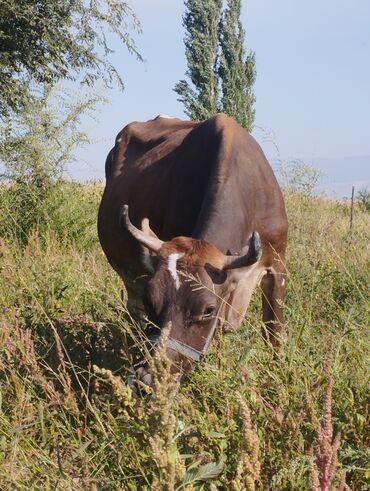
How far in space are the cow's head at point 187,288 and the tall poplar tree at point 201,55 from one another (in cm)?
3318

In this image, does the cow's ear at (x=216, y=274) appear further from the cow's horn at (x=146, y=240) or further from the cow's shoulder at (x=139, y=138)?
the cow's shoulder at (x=139, y=138)

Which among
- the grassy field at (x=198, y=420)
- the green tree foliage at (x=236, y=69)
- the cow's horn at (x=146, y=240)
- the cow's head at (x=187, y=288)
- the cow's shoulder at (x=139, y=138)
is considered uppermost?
the green tree foliage at (x=236, y=69)

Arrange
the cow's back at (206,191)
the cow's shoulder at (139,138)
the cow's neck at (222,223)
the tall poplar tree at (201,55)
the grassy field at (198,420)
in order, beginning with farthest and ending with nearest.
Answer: the tall poplar tree at (201,55) < the cow's shoulder at (139,138) < the cow's back at (206,191) < the cow's neck at (222,223) < the grassy field at (198,420)

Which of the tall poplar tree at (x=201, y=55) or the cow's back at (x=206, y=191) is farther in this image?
the tall poplar tree at (x=201, y=55)

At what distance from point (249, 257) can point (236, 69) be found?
36033 mm

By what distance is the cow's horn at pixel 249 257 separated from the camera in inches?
179

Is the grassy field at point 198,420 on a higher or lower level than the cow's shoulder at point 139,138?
lower

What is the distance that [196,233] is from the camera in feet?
17.2

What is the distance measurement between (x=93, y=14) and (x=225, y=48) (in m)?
Answer: 29.2

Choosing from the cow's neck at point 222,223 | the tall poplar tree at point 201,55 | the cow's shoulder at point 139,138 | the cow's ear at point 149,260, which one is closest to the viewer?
the cow's ear at point 149,260

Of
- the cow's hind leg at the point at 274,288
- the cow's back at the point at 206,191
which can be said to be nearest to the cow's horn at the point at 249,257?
the cow's back at the point at 206,191

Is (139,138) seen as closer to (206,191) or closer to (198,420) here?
(206,191)

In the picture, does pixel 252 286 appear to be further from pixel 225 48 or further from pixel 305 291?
pixel 225 48

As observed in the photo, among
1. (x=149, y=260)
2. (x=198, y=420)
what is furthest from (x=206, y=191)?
(x=198, y=420)
